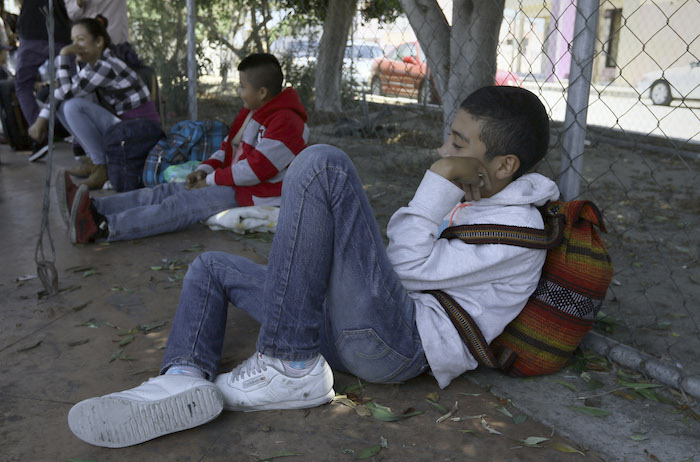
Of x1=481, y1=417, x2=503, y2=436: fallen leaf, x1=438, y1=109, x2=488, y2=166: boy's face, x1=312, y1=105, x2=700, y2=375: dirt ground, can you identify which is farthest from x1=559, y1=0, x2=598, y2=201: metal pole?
x1=481, y1=417, x2=503, y2=436: fallen leaf

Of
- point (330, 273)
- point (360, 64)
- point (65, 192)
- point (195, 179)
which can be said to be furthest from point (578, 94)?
point (360, 64)

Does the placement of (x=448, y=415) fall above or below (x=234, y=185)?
below

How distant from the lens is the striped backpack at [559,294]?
1.92m

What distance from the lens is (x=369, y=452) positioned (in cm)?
171

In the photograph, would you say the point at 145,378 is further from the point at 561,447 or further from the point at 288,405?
the point at 561,447

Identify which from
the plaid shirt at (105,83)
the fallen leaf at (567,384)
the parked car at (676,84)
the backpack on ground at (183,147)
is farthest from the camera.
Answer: the parked car at (676,84)

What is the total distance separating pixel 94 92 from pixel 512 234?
13.7 feet

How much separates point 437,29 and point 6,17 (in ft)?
17.3

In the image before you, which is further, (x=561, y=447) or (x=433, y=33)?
(x=433, y=33)

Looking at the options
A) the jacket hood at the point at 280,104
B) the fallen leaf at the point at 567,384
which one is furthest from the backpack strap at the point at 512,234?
the jacket hood at the point at 280,104

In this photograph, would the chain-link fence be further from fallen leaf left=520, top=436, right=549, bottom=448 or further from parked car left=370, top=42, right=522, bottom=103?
fallen leaf left=520, top=436, right=549, bottom=448

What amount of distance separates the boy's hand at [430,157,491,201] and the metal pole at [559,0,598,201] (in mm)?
697

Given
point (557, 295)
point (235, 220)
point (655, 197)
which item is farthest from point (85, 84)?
point (655, 197)

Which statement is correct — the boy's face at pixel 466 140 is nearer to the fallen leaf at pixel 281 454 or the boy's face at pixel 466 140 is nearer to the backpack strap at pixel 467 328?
the backpack strap at pixel 467 328
